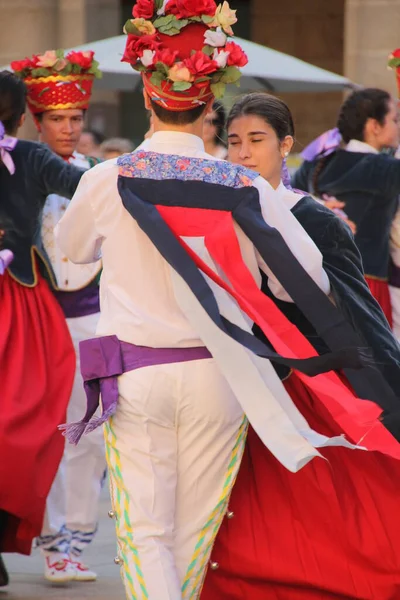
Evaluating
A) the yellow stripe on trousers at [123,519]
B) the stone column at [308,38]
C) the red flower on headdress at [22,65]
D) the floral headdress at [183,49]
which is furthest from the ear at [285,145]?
the stone column at [308,38]

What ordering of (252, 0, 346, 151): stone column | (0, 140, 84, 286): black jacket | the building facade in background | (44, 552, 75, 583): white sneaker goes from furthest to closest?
1. (252, 0, 346, 151): stone column
2. the building facade in background
3. (44, 552, 75, 583): white sneaker
4. (0, 140, 84, 286): black jacket

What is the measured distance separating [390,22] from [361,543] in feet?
26.0

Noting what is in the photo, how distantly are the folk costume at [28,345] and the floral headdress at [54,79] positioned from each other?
487 millimetres

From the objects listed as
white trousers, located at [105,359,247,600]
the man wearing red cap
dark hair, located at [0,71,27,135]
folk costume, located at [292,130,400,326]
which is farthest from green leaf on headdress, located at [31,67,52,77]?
white trousers, located at [105,359,247,600]

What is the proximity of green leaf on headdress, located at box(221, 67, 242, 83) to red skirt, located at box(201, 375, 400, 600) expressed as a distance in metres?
1.02

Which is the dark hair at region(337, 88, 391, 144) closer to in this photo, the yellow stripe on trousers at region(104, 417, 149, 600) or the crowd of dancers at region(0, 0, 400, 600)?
the crowd of dancers at region(0, 0, 400, 600)

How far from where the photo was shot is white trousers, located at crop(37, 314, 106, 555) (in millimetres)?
5551

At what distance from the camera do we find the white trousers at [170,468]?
3.80 metres

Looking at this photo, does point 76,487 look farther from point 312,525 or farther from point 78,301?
point 312,525

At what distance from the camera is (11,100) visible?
17.6ft

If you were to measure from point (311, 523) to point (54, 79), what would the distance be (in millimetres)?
2308

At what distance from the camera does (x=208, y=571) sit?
14.1 ft

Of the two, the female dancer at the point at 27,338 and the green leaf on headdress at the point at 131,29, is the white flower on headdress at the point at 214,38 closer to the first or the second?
the green leaf on headdress at the point at 131,29

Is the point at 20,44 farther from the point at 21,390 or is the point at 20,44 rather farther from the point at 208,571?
the point at 208,571
